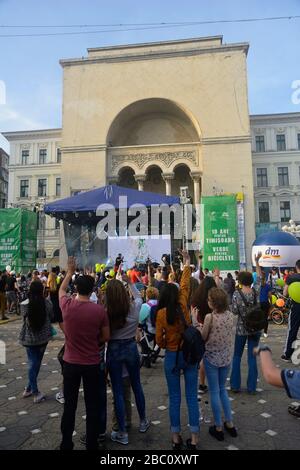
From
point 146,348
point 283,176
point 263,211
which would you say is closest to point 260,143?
point 283,176

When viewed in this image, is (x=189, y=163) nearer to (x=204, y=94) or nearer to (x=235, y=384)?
(x=204, y=94)

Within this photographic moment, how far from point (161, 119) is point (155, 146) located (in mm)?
4291

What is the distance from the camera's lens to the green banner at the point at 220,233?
79.4 ft

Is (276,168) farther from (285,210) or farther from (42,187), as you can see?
(42,187)

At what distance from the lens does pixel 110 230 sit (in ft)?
70.9

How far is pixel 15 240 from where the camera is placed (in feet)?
75.0

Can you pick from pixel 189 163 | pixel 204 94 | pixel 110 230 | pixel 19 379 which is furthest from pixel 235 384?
pixel 204 94

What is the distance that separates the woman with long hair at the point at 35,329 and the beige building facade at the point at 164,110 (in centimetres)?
2538

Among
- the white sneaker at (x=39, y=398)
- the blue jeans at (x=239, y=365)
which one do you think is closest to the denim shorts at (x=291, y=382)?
the blue jeans at (x=239, y=365)

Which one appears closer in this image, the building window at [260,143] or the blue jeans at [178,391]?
the blue jeans at [178,391]

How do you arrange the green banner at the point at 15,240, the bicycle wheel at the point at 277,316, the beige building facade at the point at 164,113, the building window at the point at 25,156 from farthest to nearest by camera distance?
1. the building window at the point at 25,156
2. the beige building facade at the point at 164,113
3. the green banner at the point at 15,240
4. the bicycle wheel at the point at 277,316

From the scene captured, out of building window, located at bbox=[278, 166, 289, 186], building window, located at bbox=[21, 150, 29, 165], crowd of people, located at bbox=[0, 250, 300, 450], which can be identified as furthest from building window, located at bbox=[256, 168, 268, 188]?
crowd of people, located at bbox=[0, 250, 300, 450]

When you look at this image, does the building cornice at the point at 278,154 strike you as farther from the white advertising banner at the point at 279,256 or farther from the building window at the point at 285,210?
the white advertising banner at the point at 279,256
